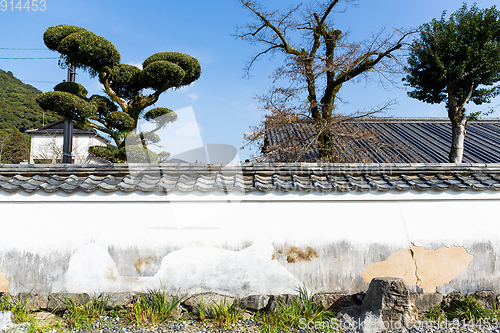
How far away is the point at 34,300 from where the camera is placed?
181 inches

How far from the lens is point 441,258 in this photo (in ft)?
15.9

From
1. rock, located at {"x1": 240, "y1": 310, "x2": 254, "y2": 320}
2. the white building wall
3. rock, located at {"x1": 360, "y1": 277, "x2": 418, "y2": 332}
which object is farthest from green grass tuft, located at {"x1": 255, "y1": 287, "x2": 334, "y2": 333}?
the white building wall

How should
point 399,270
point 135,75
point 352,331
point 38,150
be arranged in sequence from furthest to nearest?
point 38,150 → point 135,75 → point 399,270 → point 352,331

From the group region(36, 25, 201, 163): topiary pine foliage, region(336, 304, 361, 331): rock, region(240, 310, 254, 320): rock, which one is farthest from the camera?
region(36, 25, 201, 163): topiary pine foliage

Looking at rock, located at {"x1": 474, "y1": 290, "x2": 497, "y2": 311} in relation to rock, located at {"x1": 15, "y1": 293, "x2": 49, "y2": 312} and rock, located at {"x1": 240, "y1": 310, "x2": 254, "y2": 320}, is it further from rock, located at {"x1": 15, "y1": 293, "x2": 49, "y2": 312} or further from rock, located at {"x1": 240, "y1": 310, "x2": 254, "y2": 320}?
rock, located at {"x1": 15, "y1": 293, "x2": 49, "y2": 312}

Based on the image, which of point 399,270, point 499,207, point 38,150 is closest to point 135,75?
point 399,270

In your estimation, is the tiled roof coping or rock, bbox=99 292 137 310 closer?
rock, bbox=99 292 137 310

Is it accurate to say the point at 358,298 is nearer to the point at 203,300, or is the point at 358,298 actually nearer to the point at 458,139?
the point at 203,300

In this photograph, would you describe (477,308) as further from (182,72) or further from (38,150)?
(38,150)

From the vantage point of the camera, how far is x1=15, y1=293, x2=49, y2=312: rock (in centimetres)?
457

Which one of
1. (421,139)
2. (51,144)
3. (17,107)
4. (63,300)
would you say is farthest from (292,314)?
(17,107)

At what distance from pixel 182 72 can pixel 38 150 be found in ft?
83.6

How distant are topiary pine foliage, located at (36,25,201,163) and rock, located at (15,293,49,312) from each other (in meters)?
5.23

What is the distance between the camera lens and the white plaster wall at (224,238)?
469 centimetres
